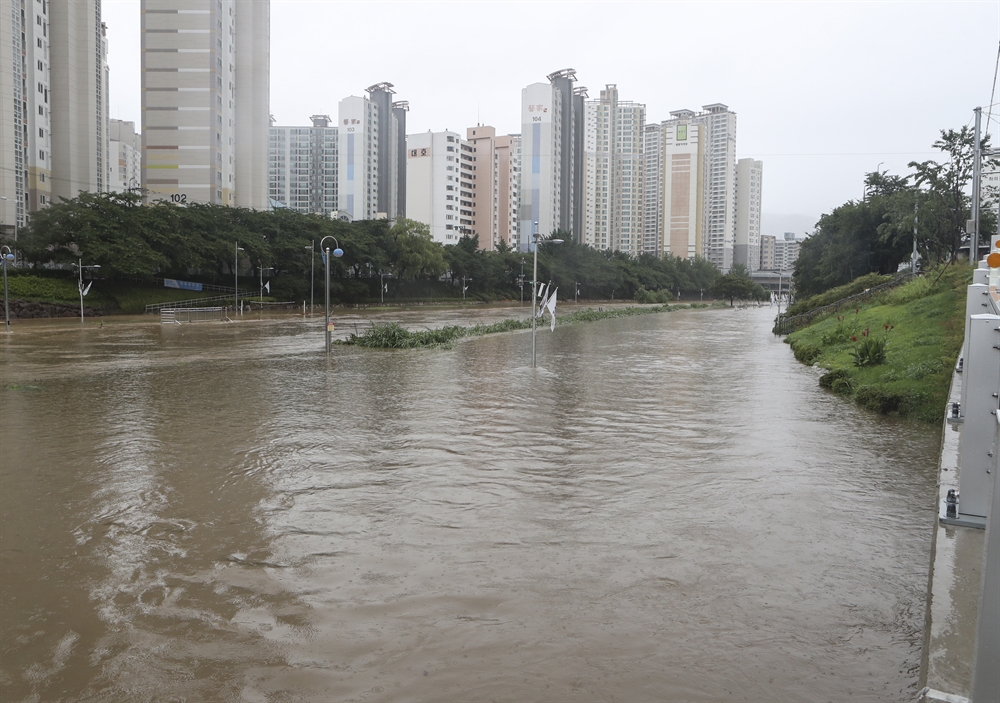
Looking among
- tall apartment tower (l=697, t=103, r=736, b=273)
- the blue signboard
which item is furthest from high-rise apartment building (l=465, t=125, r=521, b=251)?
the blue signboard

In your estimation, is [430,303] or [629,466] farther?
[430,303]

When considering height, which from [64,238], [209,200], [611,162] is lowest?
[64,238]

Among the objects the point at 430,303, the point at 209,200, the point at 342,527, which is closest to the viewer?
the point at 342,527

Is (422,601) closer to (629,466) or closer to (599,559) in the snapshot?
(599,559)

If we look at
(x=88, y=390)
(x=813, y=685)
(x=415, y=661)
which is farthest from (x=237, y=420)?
(x=813, y=685)

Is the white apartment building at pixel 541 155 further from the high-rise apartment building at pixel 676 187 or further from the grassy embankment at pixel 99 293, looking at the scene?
the grassy embankment at pixel 99 293

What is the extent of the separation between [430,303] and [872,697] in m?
78.4

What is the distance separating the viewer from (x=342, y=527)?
9070mm

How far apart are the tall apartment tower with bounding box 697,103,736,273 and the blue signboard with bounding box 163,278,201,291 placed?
10204 cm

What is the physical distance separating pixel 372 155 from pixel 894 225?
9717 cm

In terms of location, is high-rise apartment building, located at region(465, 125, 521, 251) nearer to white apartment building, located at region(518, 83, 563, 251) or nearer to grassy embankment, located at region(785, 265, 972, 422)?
white apartment building, located at region(518, 83, 563, 251)

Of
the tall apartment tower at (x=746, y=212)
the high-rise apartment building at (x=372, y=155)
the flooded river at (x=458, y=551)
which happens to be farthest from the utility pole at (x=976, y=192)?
the tall apartment tower at (x=746, y=212)

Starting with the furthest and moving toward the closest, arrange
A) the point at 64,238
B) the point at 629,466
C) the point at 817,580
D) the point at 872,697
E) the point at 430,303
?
the point at 430,303
the point at 64,238
the point at 629,466
the point at 817,580
the point at 872,697

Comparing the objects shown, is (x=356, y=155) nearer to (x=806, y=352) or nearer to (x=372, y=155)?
(x=372, y=155)
